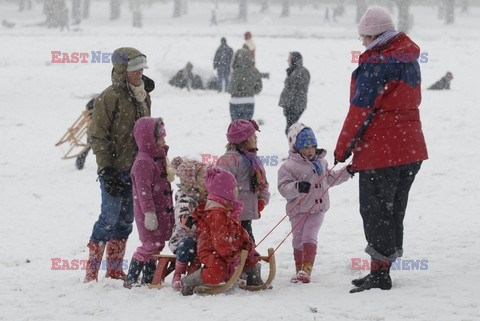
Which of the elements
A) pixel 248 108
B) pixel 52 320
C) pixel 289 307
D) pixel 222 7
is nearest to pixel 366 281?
pixel 289 307

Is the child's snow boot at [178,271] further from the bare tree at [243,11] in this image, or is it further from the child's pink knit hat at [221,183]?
the bare tree at [243,11]

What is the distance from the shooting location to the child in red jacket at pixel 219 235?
550cm

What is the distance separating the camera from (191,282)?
546cm

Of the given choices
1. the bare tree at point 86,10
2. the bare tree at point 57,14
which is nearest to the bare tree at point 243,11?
the bare tree at point 86,10

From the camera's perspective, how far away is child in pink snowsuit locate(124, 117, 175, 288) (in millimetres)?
5910

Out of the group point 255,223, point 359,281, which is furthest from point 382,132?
point 255,223

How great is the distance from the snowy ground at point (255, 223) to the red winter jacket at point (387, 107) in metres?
1.04

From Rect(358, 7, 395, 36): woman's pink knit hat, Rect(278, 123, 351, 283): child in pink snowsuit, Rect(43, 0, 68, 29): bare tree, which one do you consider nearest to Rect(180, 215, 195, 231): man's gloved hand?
Rect(278, 123, 351, 283): child in pink snowsuit

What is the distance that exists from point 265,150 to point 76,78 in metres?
12.1

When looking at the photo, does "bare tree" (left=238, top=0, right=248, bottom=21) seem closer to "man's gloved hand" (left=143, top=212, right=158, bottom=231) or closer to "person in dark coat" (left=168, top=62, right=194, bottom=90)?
"person in dark coat" (left=168, top=62, right=194, bottom=90)

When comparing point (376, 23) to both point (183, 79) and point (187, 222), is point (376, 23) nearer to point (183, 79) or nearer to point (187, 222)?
point (187, 222)

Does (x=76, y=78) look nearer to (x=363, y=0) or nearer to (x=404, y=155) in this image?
(x=404, y=155)

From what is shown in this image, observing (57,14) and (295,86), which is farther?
(57,14)

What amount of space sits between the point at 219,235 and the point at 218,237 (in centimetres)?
2
